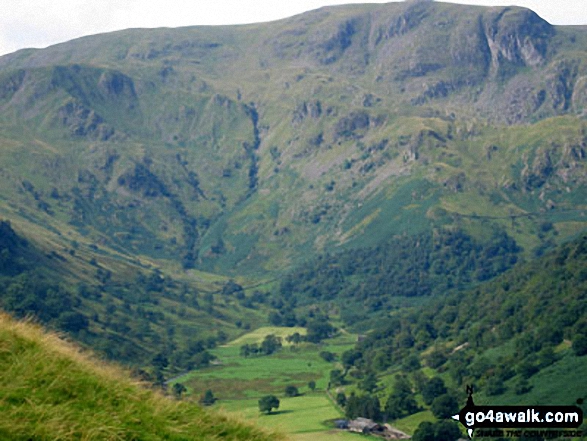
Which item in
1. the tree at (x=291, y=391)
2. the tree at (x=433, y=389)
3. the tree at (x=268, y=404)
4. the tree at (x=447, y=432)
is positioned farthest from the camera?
the tree at (x=291, y=391)

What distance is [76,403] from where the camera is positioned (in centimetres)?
2078

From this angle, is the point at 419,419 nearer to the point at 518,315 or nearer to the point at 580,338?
the point at 580,338

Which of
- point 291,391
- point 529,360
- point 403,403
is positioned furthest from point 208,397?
point 529,360

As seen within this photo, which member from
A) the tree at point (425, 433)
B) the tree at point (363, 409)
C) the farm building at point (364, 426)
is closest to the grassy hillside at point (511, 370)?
the tree at point (363, 409)

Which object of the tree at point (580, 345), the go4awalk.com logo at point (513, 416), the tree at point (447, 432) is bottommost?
the tree at point (447, 432)

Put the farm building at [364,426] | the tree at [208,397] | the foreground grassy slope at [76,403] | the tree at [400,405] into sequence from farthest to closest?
1. the tree at [208,397]
2. the tree at [400,405]
3. the farm building at [364,426]
4. the foreground grassy slope at [76,403]

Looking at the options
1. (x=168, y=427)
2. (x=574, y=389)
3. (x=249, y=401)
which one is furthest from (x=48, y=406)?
(x=249, y=401)

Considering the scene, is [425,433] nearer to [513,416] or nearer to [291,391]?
[291,391]

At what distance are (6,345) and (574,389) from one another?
11833cm

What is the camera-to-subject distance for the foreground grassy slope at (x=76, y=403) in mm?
18781

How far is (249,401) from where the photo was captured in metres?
180

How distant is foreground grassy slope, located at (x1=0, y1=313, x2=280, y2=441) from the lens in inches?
739

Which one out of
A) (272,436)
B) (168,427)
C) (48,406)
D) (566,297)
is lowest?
(566,297)

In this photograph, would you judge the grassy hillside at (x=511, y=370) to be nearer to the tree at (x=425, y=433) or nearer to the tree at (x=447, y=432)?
the tree at (x=425, y=433)
